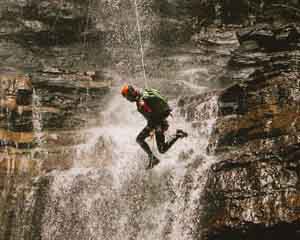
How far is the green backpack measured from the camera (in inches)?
514

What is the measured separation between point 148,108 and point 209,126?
3.15 metres

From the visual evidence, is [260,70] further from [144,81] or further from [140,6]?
[140,6]

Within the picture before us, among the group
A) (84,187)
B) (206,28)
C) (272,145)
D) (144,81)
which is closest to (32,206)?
(84,187)

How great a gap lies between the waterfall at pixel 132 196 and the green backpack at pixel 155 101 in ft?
5.95

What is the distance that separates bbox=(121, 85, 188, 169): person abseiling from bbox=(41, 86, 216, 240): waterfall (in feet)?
3.90

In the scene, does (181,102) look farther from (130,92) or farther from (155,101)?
(130,92)

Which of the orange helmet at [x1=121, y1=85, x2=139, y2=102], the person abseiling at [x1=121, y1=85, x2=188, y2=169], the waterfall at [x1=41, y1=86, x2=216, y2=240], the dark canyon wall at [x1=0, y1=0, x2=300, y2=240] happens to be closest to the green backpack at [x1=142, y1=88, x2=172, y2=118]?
the person abseiling at [x1=121, y1=85, x2=188, y2=169]

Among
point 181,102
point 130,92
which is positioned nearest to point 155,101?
point 130,92

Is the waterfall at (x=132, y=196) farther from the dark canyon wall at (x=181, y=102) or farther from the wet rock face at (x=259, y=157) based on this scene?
the wet rock face at (x=259, y=157)

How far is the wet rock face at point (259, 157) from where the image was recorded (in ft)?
39.1

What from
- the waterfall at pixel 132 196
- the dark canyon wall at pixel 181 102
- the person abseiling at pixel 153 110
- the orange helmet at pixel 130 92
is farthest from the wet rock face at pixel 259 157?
the orange helmet at pixel 130 92

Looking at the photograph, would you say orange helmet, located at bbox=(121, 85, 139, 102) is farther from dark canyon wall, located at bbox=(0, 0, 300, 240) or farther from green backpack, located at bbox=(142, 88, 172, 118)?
dark canyon wall, located at bbox=(0, 0, 300, 240)

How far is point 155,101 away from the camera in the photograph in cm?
1313

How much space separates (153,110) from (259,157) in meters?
2.53
